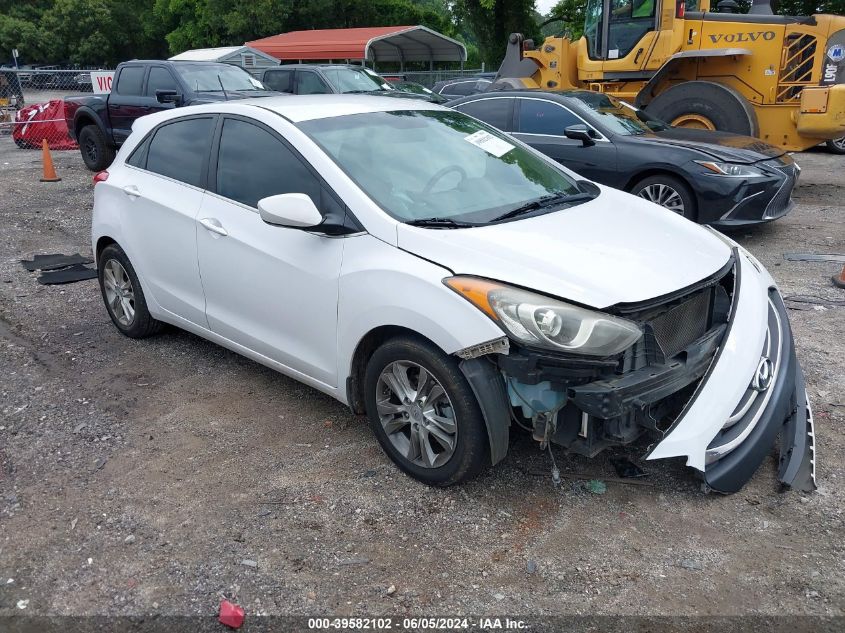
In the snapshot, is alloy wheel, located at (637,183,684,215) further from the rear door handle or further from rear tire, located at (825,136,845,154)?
rear tire, located at (825,136,845,154)

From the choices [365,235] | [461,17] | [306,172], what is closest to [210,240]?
[306,172]

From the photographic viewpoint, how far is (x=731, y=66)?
36.6ft

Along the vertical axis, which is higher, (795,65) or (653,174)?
(795,65)

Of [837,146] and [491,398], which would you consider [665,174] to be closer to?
[491,398]

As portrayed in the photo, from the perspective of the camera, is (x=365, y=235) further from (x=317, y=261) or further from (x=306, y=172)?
(x=306, y=172)

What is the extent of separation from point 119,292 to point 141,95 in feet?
26.0

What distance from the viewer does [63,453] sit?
3.87m

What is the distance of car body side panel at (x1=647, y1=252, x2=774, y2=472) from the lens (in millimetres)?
3023

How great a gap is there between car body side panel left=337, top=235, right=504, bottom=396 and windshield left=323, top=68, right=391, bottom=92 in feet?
35.4

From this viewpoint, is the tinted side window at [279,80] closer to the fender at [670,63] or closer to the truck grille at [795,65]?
the fender at [670,63]

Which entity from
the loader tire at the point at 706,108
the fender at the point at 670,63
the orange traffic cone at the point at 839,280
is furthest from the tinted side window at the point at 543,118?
the fender at the point at 670,63

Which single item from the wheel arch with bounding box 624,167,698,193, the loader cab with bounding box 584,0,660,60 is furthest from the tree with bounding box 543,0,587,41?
the wheel arch with bounding box 624,167,698,193

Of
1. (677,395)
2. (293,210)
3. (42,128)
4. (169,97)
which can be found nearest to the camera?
(677,395)

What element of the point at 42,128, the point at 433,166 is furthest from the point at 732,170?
the point at 42,128
